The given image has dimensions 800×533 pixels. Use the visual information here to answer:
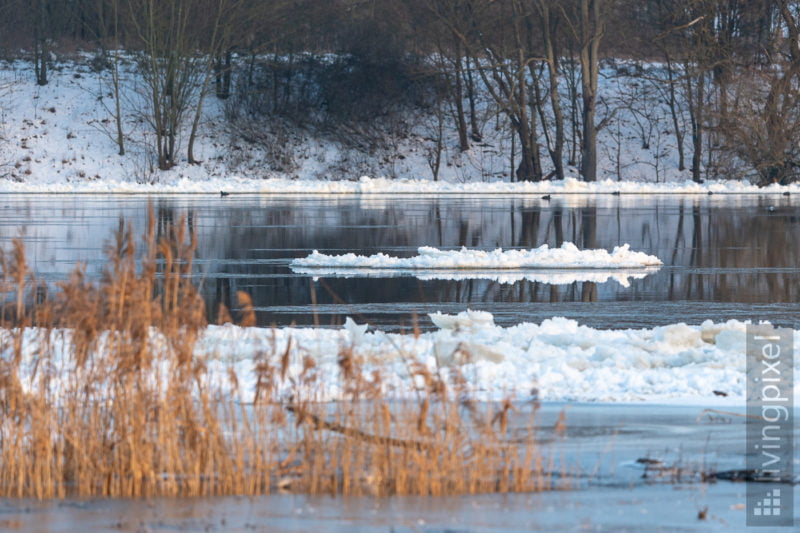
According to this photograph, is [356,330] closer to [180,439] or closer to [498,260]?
[180,439]

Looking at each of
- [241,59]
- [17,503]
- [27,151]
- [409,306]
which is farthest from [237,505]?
[241,59]

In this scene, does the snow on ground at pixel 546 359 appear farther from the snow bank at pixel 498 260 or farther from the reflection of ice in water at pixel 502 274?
the snow bank at pixel 498 260

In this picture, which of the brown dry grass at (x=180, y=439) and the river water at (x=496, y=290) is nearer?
the river water at (x=496, y=290)

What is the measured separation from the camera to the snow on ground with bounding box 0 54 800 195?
151 ft

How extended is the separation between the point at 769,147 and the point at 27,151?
30.1 m

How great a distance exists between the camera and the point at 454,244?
22.1 metres

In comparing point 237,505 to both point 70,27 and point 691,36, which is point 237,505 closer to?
point 691,36

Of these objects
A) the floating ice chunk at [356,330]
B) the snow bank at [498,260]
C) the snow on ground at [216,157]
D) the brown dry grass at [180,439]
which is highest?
the snow on ground at [216,157]

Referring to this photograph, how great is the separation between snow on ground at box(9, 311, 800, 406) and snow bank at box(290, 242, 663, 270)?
7558 mm

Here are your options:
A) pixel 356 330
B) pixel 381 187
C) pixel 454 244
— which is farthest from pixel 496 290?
pixel 381 187

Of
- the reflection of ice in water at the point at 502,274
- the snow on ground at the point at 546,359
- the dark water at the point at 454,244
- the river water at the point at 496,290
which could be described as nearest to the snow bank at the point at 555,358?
the snow on ground at the point at 546,359

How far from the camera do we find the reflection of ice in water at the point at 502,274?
17.1 meters

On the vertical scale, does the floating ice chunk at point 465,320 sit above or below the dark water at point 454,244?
below

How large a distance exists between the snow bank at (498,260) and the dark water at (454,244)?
0.58 m
